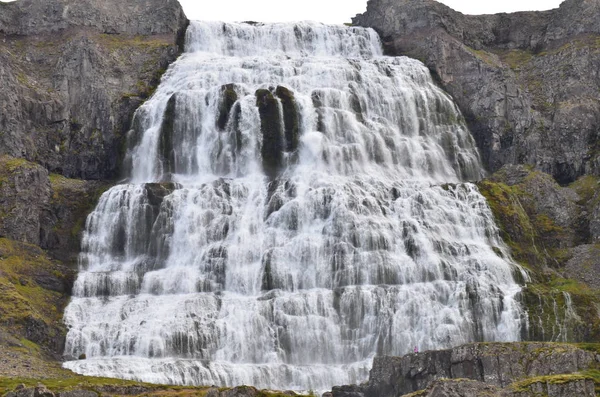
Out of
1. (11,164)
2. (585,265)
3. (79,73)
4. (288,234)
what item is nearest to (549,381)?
(288,234)

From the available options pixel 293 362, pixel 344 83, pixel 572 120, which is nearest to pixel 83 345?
pixel 293 362

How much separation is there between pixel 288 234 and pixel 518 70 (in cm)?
5427

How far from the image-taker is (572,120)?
132875 millimetres

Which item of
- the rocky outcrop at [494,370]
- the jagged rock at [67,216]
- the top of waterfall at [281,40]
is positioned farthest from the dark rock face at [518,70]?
the rocky outcrop at [494,370]

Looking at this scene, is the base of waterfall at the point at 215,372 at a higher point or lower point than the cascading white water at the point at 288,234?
lower

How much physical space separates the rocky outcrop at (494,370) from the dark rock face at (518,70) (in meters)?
58.7

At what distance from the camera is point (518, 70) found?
14688 cm

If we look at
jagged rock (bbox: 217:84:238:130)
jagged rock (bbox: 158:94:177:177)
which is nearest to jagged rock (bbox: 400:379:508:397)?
jagged rock (bbox: 158:94:177:177)

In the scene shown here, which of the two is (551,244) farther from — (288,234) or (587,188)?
(288,234)

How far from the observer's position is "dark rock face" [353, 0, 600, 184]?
132 meters

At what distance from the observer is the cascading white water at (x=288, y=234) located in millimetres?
97125

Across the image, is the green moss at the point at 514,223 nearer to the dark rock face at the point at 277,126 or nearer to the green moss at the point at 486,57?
the dark rock face at the point at 277,126

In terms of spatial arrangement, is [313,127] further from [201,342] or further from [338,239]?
[201,342]

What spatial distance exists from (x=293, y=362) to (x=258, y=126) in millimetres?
36401
